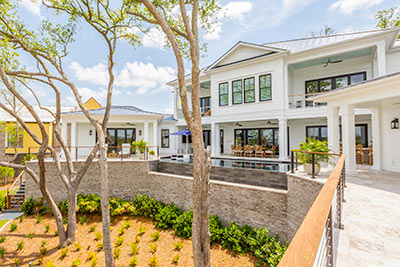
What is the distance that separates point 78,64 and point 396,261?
18.6 m

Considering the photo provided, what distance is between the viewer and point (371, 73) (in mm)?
11828

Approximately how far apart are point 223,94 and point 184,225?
1070 cm

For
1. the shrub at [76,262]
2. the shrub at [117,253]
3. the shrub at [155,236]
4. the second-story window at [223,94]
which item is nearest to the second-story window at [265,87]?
the second-story window at [223,94]

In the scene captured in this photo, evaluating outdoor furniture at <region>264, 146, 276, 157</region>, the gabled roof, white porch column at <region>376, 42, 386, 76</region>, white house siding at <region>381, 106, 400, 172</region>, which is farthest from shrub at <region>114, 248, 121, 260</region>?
white porch column at <region>376, 42, 386, 76</region>

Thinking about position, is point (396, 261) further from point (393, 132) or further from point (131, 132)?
point (131, 132)

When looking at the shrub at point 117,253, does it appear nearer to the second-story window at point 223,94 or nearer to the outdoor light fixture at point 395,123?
the second-story window at point 223,94

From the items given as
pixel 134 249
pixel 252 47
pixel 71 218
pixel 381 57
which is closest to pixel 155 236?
pixel 134 249

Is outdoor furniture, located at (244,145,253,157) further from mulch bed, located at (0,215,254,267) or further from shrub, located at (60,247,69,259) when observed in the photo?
shrub, located at (60,247,69,259)

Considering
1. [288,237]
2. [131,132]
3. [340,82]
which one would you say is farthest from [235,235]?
[131,132]

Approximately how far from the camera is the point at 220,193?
904cm

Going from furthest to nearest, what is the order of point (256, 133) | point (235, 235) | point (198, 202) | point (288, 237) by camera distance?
1. point (256, 133)
2. point (235, 235)
3. point (288, 237)
4. point (198, 202)

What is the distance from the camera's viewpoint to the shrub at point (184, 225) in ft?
29.6

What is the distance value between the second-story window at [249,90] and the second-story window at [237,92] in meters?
0.41

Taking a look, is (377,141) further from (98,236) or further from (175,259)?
(98,236)
